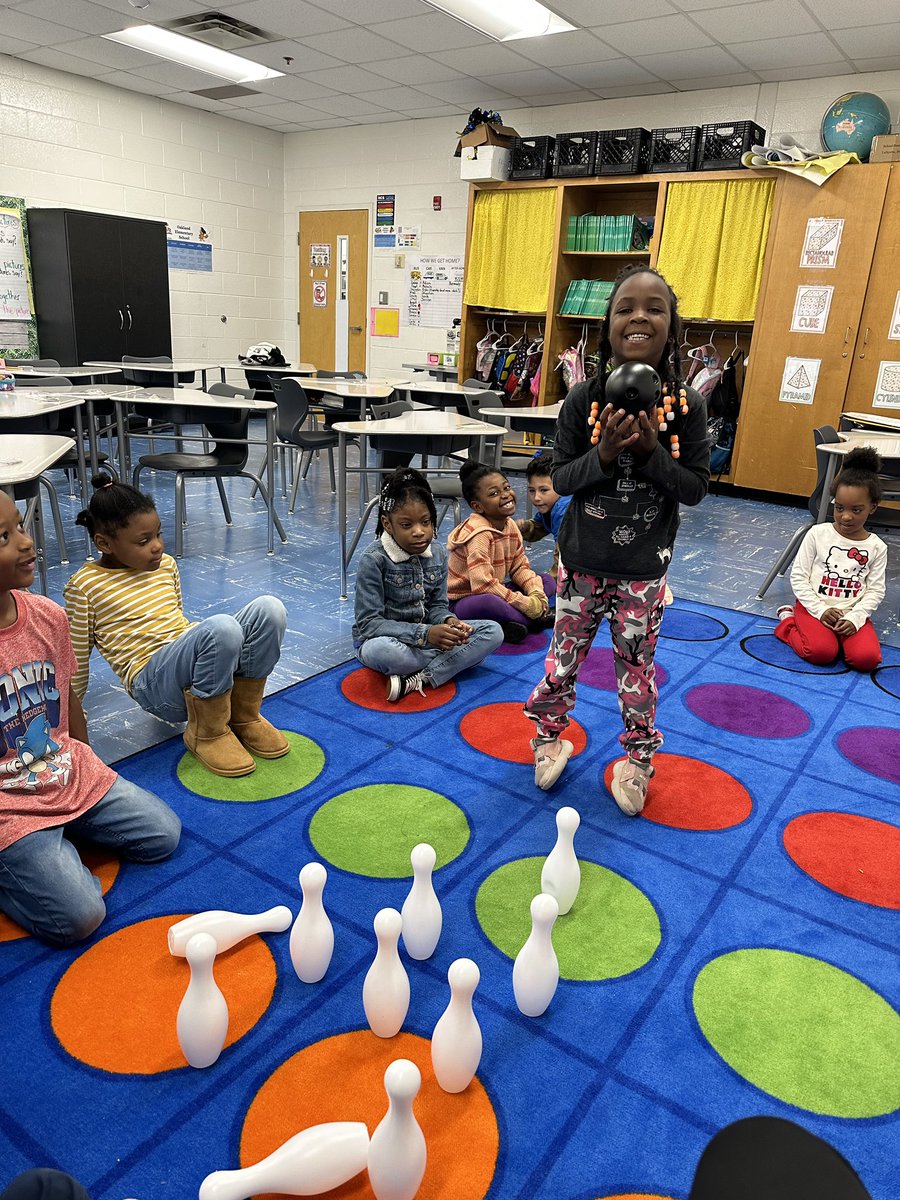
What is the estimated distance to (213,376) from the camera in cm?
792

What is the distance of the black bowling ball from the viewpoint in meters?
1.39

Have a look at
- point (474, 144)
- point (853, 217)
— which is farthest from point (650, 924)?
point (474, 144)

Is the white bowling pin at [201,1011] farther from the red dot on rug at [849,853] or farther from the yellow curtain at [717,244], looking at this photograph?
the yellow curtain at [717,244]

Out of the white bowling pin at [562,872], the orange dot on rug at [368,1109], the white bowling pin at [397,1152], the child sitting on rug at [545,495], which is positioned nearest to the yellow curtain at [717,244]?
the child sitting on rug at [545,495]

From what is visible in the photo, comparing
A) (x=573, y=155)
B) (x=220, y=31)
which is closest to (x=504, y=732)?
(x=573, y=155)

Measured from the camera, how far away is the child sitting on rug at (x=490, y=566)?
280 centimetres

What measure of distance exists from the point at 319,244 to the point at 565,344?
3221 millimetres

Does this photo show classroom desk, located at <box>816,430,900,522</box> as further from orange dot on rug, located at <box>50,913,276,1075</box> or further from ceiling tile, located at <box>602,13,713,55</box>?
ceiling tile, located at <box>602,13,713,55</box>

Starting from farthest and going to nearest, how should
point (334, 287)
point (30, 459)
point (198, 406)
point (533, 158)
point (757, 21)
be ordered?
point (334, 287)
point (533, 158)
point (757, 21)
point (198, 406)
point (30, 459)

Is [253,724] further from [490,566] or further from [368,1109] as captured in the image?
[490,566]

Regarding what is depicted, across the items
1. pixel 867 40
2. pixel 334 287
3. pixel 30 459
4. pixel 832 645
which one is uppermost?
pixel 867 40

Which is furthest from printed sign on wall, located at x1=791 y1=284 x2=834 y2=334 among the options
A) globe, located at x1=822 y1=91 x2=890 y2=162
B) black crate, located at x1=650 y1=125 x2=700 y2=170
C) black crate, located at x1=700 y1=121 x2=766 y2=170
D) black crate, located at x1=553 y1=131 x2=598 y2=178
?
black crate, located at x1=553 y1=131 x2=598 y2=178

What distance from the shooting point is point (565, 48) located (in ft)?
16.6

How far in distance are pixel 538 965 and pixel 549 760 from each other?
729 millimetres
